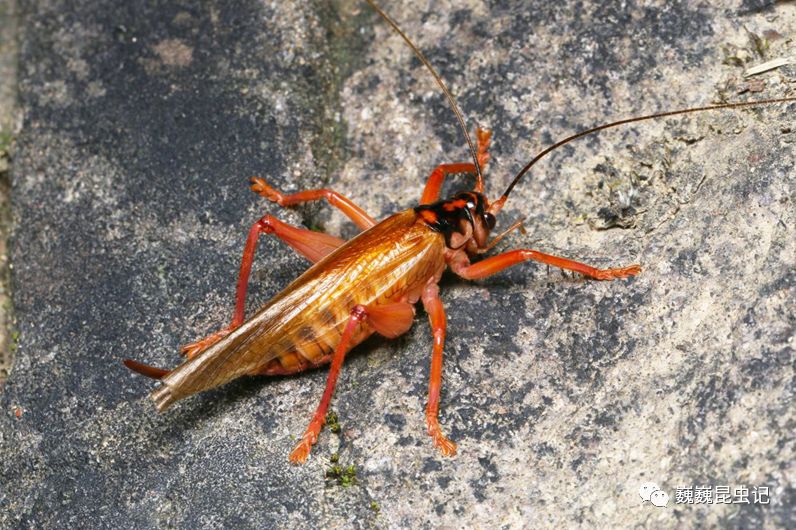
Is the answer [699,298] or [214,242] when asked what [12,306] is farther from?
[699,298]

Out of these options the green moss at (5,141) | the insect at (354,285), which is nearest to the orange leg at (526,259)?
the insect at (354,285)

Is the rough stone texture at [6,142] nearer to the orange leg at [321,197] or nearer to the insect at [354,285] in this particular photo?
the insect at [354,285]

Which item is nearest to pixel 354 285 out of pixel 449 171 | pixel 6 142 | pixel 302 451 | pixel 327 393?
pixel 327 393

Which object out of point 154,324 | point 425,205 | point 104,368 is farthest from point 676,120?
point 104,368

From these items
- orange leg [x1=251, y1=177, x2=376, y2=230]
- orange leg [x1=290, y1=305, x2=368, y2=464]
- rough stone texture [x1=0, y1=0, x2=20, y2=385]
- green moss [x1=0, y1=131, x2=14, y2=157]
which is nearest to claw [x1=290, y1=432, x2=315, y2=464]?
orange leg [x1=290, y1=305, x2=368, y2=464]

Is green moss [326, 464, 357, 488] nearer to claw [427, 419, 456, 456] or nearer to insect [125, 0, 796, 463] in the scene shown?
insect [125, 0, 796, 463]

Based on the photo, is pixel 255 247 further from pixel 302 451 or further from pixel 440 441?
pixel 440 441

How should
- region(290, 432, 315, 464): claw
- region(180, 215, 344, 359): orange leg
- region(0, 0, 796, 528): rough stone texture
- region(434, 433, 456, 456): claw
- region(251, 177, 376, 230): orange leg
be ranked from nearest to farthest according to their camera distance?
region(0, 0, 796, 528): rough stone texture, region(434, 433, 456, 456): claw, region(290, 432, 315, 464): claw, region(180, 215, 344, 359): orange leg, region(251, 177, 376, 230): orange leg
